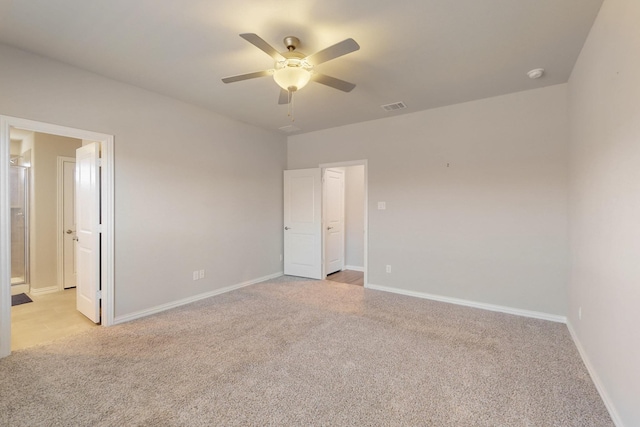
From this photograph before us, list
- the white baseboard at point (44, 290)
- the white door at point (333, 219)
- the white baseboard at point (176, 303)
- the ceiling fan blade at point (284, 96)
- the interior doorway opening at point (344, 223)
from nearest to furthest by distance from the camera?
1. the ceiling fan blade at point (284, 96)
2. the white baseboard at point (176, 303)
3. the white baseboard at point (44, 290)
4. the white door at point (333, 219)
5. the interior doorway opening at point (344, 223)

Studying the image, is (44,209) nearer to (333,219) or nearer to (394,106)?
(333,219)

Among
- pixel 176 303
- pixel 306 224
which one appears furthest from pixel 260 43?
pixel 306 224

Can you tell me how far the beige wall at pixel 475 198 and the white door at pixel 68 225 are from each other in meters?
4.47

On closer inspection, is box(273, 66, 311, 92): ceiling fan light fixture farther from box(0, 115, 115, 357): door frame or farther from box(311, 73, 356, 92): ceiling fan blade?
box(0, 115, 115, 357): door frame

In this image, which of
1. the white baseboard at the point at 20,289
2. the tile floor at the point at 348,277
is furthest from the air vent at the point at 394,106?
the white baseboard at the point at 20,289

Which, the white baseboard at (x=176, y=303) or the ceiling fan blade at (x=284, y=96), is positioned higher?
the ceiling fan blade at (x=284, y=96)

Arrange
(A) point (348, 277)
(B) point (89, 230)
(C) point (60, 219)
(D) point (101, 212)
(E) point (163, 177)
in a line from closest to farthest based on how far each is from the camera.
Result: (D) point (101, 212) → (B) point (89, 230) → (E) point (163, 177) → (C) point (60, 219) → (A) point (348, 277)

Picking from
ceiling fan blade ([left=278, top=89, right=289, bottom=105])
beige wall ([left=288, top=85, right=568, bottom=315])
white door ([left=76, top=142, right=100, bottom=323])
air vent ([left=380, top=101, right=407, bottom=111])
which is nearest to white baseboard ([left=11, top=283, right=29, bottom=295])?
white door ([left=76, top=142, right=100, bottom=323])

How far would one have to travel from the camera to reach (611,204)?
1936 millimetres

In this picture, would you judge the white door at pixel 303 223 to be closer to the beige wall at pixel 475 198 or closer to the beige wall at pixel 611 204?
the beige wall at pixel 475 198

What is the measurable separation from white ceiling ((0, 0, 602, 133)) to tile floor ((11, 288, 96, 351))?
271cm

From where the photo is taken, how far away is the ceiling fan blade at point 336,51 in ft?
6.34

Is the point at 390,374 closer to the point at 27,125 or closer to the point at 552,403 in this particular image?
the point at 552,403

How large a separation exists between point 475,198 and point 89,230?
471 cm
